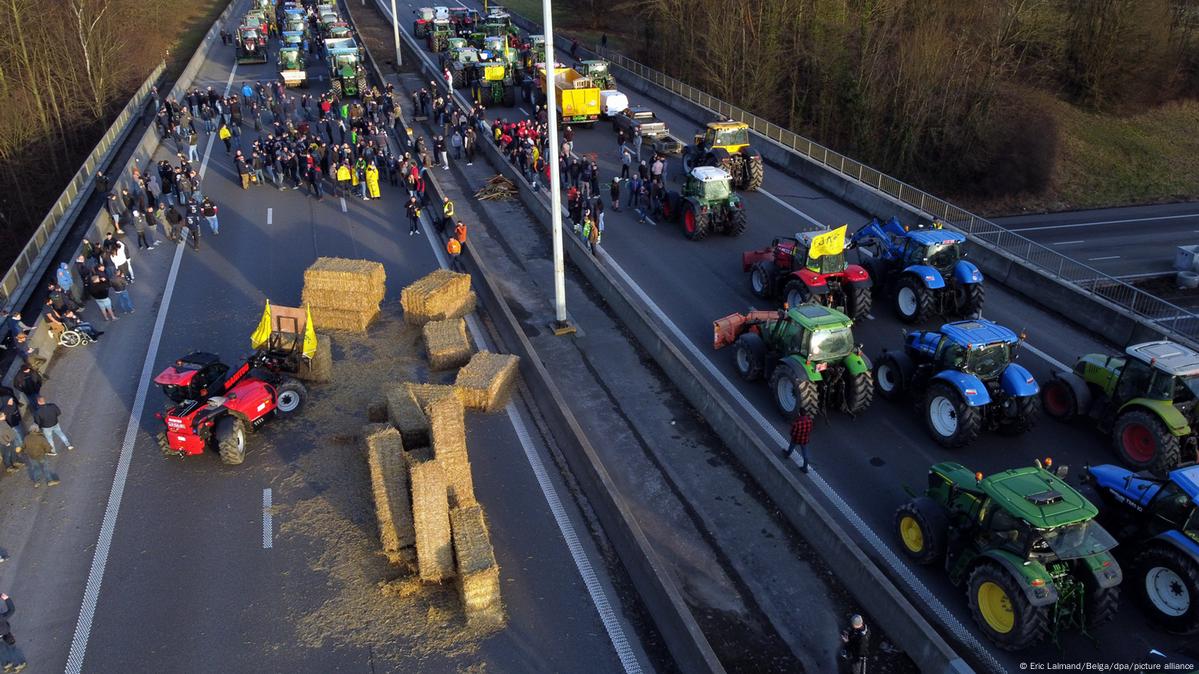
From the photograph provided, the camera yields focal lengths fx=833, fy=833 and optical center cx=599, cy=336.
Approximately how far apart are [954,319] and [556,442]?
983cm

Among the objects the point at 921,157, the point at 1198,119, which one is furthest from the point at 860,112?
the point at 1198,119

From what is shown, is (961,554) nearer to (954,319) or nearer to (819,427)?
(819,427)

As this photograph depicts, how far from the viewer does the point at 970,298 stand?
1820cm

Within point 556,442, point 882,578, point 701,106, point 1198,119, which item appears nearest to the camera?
point 882,578

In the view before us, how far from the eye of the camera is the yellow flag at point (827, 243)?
18109 mm

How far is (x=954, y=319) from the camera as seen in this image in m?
18.8

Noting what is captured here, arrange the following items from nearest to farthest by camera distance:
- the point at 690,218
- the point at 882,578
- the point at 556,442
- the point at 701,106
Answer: the point at 882,578 → the point at 556,442 → the point at 690,218 → the point at 701,106

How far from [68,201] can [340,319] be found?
13.6 metres

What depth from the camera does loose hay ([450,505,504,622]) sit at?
10906mm

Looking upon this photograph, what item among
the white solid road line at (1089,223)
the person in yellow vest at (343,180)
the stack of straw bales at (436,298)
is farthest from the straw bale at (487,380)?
the white solid road line at (1089,223)

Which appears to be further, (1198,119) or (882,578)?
(1198,119)

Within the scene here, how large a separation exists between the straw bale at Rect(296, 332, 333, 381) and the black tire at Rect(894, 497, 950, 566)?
11134 mm

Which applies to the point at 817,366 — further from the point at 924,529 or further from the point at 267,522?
the point at 267,522

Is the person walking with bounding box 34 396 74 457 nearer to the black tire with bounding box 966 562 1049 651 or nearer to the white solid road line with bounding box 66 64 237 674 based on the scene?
the white solid road line with bounding box 66 64 237 674
